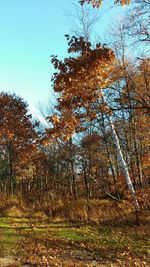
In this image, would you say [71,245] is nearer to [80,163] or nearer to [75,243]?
[75,243]

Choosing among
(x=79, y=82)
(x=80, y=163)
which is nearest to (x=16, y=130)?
(x=80, y=163)

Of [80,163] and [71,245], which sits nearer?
[71,245]

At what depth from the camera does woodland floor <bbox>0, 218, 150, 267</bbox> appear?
850 centimetres

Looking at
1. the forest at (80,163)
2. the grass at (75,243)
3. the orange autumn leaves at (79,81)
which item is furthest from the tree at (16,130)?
the orange autumn leaves at (79,81)

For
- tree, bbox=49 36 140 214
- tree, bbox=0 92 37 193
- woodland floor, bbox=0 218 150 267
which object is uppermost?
tree, bbox=0 92 37 193

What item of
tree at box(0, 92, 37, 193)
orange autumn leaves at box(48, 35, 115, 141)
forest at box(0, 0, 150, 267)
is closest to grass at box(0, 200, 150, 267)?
forest at box(0, 0, 150, 267)

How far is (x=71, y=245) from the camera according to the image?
35.4ft

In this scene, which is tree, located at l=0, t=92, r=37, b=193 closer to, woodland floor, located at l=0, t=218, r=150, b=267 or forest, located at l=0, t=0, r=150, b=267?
forest, located at l=0, t=0, r=150, b=267

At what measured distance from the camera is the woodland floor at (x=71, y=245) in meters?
8.50

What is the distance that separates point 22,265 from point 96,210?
9.51 m

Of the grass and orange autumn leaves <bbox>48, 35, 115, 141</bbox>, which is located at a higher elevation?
orange autumn leaves <bbox>48, 35, 115, 141</bbox>

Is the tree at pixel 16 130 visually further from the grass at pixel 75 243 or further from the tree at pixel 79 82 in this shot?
the tree at pixel 79 82

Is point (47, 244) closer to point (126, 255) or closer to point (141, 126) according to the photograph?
point (126, 255)

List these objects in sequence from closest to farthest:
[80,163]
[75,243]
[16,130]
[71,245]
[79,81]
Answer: [79,81] → [71,245] → [75,243] → [16,130] → [80,163]
